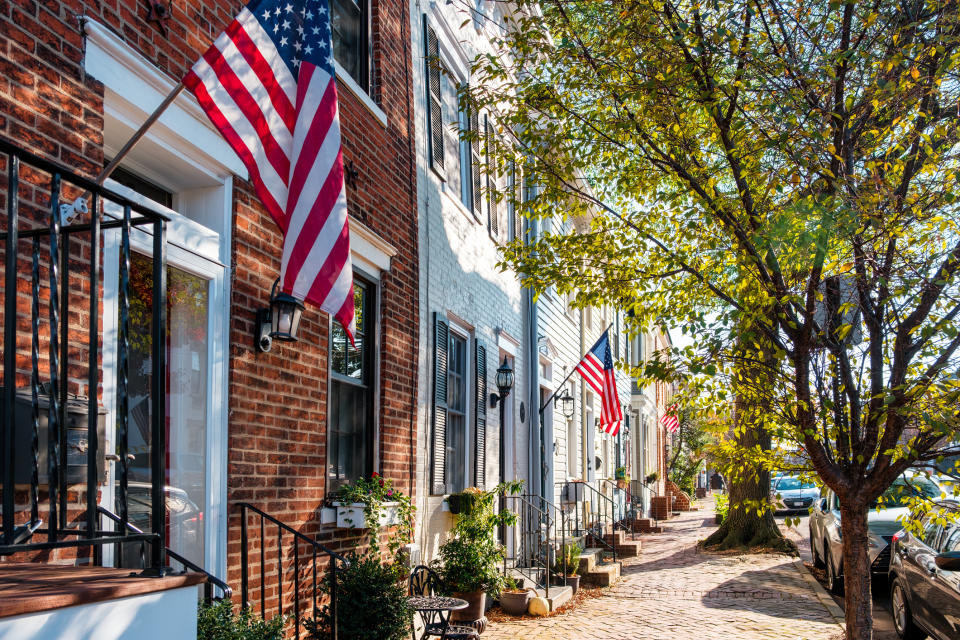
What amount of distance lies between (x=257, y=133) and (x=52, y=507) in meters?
1.91

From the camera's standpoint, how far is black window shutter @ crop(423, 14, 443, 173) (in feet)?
31.3

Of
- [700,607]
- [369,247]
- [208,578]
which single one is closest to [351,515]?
[369,247]

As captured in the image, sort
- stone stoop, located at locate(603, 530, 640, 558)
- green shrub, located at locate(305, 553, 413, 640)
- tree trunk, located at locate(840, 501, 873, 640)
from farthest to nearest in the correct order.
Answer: stone stoop, located at locate(603, 530, 640, 558), tree trunk, located at locate(840, 501, 873, 640), green shrub, located at locate(305, 553, 413, 640)

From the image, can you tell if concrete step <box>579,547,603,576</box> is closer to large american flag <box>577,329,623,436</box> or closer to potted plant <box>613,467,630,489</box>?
large american flag <box>577,329,623,436</box>

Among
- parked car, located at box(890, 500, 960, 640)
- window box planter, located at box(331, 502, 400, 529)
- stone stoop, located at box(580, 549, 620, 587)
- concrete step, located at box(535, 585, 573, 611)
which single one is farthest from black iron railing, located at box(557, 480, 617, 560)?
window box planter, located at box(331, 502, 400, 529)

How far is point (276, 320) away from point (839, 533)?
29.1 feet

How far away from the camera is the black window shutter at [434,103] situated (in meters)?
9.53

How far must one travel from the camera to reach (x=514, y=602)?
31.6 feet

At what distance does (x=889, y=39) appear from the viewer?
6184mm

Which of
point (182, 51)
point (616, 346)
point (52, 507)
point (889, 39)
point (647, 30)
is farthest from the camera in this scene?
point (616, 346)

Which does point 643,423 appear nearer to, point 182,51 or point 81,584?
point 182,51

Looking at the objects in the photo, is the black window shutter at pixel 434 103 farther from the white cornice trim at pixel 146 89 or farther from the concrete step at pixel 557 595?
the concrete step at pixel 557 595

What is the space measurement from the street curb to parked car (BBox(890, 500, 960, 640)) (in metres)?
0.91

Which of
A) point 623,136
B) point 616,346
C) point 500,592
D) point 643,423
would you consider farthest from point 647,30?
point 643,423
